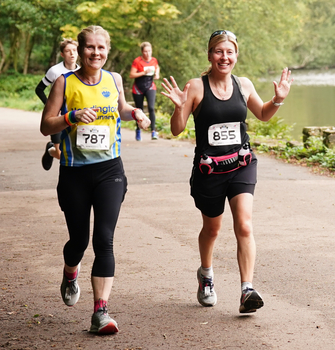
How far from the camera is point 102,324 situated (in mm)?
3973

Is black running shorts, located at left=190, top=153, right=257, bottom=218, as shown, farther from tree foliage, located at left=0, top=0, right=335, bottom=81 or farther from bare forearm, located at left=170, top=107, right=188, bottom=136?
tree foliage, located at left=0, top=0, right=335, bottom=81

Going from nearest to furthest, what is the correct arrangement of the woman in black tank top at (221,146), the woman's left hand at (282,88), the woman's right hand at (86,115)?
the woman's right hand at (86,115), the woman in black tank top at (221,146), the woman's left hand at (282,88)

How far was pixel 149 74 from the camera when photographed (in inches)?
558

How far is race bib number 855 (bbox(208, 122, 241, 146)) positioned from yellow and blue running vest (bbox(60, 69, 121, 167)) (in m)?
0.68

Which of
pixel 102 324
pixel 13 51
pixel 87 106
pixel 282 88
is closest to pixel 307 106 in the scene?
pixel 13 51

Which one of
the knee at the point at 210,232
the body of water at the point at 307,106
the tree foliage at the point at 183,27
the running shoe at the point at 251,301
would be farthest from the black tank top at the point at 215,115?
the tree foliage at the point at 183,27

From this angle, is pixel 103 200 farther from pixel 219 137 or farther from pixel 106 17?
pixel 106 17

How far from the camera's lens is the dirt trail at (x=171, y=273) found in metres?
4.01

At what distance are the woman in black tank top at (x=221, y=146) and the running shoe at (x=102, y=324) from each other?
840 mm

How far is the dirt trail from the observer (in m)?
4.01

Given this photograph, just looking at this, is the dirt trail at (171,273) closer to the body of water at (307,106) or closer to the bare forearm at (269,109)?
the bare forearm at (269,109)

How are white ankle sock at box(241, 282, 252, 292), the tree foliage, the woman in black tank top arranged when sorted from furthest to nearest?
the tree foliage
the woman in black tank top
white ankle sock at box(241, 282, 252, 292)

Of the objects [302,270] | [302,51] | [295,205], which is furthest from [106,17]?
[302,51]

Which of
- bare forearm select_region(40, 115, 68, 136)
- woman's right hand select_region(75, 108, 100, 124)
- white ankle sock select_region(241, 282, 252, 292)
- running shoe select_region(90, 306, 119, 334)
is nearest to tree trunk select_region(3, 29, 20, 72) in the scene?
bare forearm select_region(40, 115, 68, 136)
